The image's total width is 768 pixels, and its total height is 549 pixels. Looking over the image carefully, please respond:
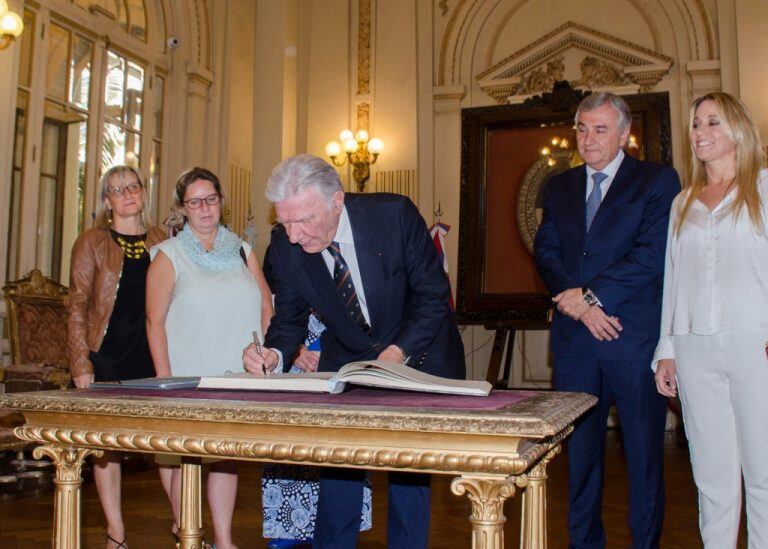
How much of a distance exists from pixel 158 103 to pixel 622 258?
19.3 feet

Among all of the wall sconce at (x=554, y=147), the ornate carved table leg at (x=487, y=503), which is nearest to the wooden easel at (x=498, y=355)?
the wall sconce at (x=554, y=147)

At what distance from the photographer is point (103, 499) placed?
274cm

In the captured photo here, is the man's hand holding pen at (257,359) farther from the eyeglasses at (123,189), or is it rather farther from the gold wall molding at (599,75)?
the gold wall molding at (599,75)

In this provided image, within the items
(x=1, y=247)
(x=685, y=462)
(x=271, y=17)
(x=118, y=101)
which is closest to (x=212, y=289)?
(x=1, y=247)

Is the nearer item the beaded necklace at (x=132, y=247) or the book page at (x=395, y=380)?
the book page at (x=395, y=380)

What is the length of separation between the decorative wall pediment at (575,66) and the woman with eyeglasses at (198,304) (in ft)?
19.6

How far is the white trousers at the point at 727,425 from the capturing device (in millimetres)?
2123

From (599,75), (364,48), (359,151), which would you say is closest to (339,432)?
(359,151)

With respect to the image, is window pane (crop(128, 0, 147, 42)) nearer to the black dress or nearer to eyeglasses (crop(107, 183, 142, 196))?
eyeglasses (crop(107, 183, 142, 196))

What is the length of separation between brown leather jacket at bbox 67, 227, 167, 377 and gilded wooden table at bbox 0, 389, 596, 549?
3.67ft

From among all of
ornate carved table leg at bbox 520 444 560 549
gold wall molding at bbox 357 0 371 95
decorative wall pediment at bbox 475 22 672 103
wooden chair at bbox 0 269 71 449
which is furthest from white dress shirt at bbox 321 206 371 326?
gold wall molding at bbox 357 0 371 95

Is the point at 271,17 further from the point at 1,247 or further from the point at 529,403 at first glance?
the point at 529,403

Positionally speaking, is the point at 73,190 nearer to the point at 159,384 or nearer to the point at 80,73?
the point at 80,73

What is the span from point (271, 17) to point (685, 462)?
524cm
